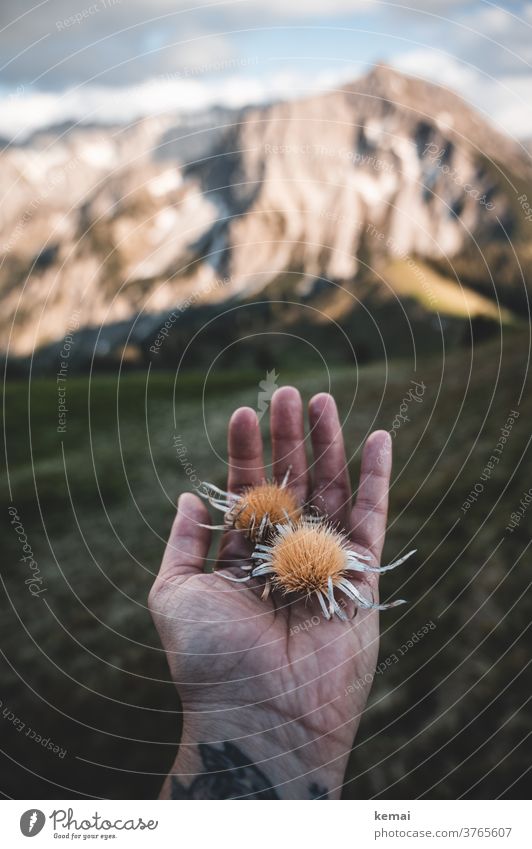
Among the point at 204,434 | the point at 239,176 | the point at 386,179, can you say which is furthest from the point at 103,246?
the point at 204,434

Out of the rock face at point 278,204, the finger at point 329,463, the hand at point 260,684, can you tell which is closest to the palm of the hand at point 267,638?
the hand at point 260,684

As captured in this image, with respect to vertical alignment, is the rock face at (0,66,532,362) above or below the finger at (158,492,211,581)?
above

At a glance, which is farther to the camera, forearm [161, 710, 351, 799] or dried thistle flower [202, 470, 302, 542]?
dried thistle flower [202, 470, 302, 542]

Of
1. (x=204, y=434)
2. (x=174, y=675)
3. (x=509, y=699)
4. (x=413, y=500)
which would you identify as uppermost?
(x=204, y=434)

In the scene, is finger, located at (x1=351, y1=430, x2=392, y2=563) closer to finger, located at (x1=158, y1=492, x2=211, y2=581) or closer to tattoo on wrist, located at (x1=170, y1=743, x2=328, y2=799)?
finger, located at (x1=158, y1=492, x2=211, y2=581)

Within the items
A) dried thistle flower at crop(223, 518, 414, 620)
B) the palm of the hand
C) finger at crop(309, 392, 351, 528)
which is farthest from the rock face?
dried thistle flower at crop(223, 518, 414, 620)

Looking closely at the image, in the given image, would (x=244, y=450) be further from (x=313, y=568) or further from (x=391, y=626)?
(x=391, y=626)

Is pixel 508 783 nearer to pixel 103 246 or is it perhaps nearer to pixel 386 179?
pixel 386 179
